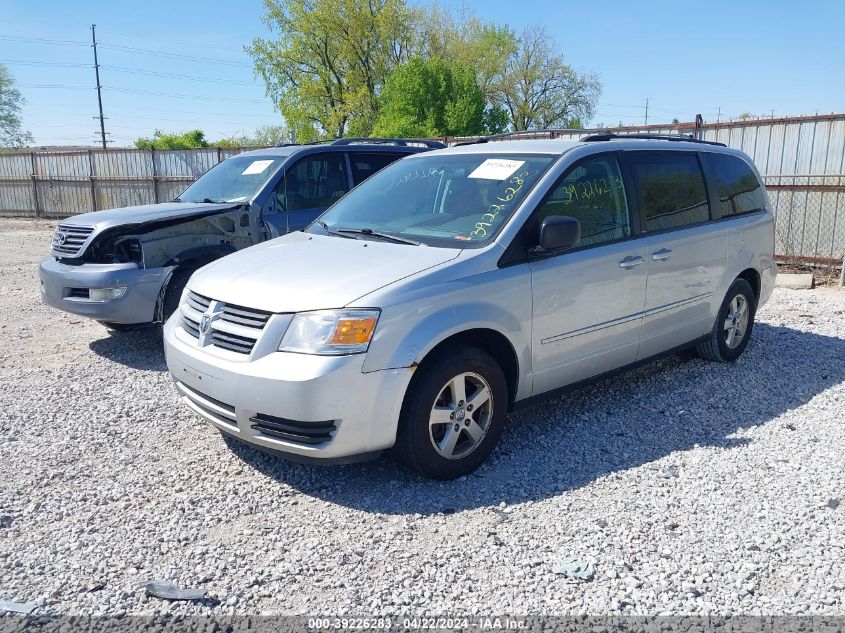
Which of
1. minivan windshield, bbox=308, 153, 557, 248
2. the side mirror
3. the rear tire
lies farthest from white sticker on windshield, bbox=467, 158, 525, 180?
the rear tire

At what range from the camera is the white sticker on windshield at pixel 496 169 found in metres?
4.35

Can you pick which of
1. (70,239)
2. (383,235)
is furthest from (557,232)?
(70,239)

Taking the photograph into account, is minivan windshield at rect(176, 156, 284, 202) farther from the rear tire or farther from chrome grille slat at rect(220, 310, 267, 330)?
the rear tire

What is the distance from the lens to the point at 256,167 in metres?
7.16

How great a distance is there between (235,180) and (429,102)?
3179 cm

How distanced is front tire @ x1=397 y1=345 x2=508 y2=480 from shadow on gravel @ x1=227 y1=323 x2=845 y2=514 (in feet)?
0.51

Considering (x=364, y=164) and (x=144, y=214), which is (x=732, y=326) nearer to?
(x=364, y=164)

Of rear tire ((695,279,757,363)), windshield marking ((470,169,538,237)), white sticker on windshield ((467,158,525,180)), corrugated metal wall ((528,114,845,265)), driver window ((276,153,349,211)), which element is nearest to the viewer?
windshield marking ((470,169,538,237))

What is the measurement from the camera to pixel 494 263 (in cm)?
382

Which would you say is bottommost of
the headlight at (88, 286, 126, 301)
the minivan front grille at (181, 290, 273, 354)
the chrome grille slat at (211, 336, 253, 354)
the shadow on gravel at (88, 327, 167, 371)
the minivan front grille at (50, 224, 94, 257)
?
the shadow on gravel at (88, 327, 167, 371)

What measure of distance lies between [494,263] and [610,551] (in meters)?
1.62

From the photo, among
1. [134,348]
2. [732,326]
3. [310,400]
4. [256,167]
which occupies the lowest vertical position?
[134,348]

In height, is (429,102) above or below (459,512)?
above

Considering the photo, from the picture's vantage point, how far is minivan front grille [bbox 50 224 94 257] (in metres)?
6.14
